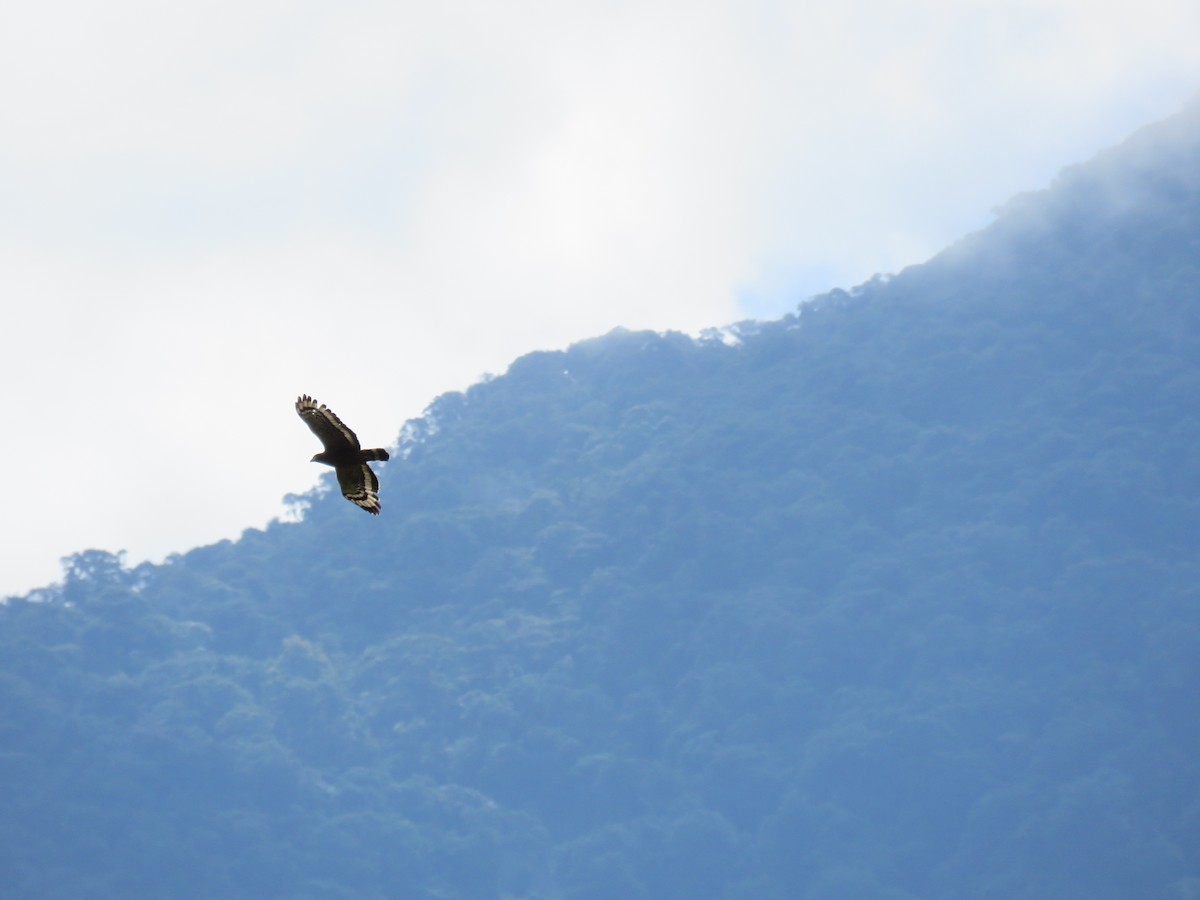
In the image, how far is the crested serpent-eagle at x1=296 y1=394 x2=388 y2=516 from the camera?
18.1m

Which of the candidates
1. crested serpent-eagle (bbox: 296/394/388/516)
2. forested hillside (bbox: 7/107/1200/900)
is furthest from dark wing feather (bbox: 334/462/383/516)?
forested hillside (bbox: 7/107/1200/900)

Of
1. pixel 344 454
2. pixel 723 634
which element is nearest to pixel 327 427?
pixel 344 454

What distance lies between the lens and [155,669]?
10894 centimetres

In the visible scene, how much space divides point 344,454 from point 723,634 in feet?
300

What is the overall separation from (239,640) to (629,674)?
26070 millimetres

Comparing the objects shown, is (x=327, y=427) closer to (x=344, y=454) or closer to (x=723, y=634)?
(x=344, y=454)

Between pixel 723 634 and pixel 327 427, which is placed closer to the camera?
pixel 327 427

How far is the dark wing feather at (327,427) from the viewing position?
18.1 m

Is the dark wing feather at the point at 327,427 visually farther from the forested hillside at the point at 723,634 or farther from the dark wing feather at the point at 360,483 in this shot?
the forested hillside at the point at 723,634

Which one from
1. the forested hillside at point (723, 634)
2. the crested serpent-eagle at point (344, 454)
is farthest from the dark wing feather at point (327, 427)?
the forested hillside at point (723, 634)

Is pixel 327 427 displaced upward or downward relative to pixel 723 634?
downward

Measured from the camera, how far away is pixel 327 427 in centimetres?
1814

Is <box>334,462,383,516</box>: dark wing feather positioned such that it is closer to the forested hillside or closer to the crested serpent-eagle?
the crested serpent-eagle

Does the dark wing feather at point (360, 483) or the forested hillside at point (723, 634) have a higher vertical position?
the forested hillside at point (723, 634)
